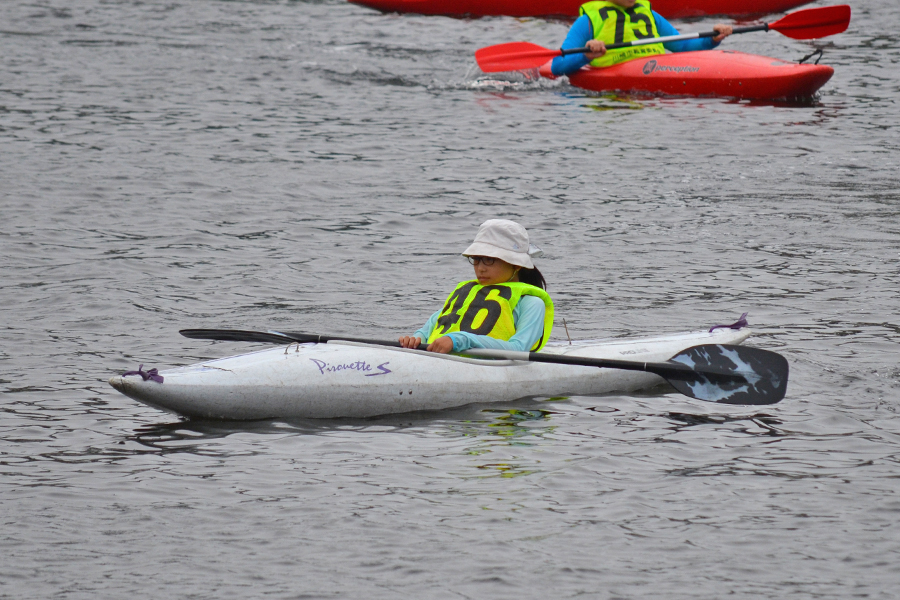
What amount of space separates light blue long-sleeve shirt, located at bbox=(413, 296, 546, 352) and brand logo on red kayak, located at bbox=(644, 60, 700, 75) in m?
7.72

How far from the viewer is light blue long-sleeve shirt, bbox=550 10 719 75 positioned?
13008mm

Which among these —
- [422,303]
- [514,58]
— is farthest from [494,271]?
[514,58]

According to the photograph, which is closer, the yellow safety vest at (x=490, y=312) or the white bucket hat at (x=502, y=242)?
the white bucket hat at (x=502, y=242)

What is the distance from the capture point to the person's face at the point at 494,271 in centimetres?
571

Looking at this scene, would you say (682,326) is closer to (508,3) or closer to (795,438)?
(795,438)

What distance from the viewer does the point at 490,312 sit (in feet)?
18.7

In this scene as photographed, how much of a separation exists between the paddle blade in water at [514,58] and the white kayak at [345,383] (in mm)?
8172

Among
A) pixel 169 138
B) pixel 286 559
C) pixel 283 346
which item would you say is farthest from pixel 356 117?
pixel 286 559

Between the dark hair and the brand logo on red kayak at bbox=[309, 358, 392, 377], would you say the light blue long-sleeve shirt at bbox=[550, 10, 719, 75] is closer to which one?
the dark hair

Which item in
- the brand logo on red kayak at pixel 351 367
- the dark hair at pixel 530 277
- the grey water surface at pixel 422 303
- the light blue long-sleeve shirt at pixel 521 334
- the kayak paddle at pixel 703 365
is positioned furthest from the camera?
the dark hair at pixel 530 277

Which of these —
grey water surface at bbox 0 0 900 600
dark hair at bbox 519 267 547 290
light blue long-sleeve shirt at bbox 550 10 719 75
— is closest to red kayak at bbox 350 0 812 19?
grey water surface at bbox 0 0 900 600

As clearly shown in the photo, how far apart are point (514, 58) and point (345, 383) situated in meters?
8.78

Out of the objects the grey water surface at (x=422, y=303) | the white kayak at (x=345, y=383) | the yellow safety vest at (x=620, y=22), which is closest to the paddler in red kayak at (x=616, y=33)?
the yellow safety vest at (x=620, y=22)

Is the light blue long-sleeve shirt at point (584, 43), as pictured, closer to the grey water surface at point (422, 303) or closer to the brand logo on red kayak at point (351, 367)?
the grey water surface at point (422, 303)
